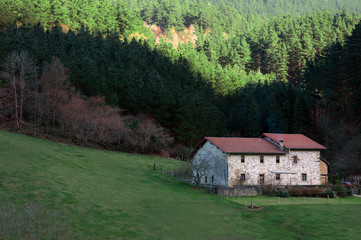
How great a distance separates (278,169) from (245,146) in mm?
6179

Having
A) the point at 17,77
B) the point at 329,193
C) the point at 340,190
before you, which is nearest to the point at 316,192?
the point at 329,193

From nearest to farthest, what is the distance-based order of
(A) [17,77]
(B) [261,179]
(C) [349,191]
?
(C) [349,191], (B) [261,179], (A) [17,77]

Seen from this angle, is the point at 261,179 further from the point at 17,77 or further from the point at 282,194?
Answer: the point at 17,77

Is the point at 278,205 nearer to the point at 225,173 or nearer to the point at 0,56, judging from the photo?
the point at 225,173

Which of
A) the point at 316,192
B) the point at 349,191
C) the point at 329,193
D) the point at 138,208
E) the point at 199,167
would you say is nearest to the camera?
the point at 138,208

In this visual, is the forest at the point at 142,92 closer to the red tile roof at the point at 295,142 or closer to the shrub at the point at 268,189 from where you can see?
the red tile roof at the point at 295,142

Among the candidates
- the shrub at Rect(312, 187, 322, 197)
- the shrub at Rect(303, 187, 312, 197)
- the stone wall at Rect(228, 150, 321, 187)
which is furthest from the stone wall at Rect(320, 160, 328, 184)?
the shrub at Rect(303, 187, 312, 197)

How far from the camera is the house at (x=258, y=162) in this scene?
58.0 metres

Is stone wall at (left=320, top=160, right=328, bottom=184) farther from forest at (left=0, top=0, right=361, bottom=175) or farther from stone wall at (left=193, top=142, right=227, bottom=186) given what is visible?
stone wall at (left=193, top=142, right=227, bottom=186)

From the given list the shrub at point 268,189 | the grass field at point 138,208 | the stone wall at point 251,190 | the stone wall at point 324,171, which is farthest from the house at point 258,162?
the grass field at point 138,208

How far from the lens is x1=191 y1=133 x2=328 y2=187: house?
5803 centimetres

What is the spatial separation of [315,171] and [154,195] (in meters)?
31.4

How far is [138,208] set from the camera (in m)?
35.4

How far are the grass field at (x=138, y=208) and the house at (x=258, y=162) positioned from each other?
685 centimetres
